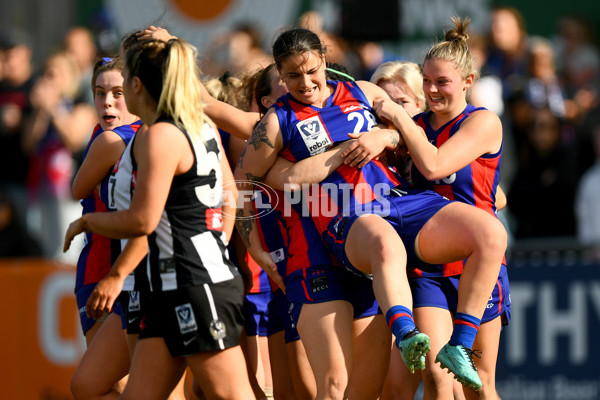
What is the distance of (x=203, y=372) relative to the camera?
471 cm

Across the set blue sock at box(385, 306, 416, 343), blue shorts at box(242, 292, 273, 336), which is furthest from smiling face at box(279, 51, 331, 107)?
blue shorts at box(242, 292, 273, 336)

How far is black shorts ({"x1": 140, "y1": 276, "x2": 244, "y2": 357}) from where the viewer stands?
15.4 feet

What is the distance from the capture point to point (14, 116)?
38.9 ft

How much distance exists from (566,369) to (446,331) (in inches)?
174

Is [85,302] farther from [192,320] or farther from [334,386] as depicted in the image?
[334,386]

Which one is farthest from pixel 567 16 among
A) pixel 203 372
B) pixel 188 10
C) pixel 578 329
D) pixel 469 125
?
pixel 203 372

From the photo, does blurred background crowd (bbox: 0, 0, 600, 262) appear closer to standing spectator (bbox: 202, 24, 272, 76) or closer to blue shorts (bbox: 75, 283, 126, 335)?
standing spectator (bbox: 202, 24, 272, 76)

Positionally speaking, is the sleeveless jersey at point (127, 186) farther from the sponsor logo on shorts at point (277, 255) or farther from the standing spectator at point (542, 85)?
the standing spectator at point (542, 85)

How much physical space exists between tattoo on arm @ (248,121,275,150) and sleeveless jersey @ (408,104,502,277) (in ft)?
2.82

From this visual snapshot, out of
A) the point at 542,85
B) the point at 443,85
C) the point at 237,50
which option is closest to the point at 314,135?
the point at 443,85

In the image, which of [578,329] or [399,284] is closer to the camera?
[399,284]

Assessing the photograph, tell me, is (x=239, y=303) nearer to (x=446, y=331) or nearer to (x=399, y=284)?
(x=399, y=284)

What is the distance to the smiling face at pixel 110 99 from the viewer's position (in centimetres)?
589

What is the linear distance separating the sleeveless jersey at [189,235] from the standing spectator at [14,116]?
22.2 ft
